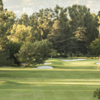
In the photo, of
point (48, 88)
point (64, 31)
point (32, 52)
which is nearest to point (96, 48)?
point (64, 31)

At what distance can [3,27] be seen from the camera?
19734 millimetres

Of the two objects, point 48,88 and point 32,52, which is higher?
point 32,52

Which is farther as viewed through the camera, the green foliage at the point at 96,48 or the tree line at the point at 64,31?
the tree line at the point at 64,31

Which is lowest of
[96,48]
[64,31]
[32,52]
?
[32,52]

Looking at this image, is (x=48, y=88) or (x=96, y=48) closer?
(x=48, y=88)

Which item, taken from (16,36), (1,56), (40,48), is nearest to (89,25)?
(16,36)

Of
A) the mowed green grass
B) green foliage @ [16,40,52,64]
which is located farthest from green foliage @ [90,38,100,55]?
the mowed green grass

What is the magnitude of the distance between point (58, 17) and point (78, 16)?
718 cm

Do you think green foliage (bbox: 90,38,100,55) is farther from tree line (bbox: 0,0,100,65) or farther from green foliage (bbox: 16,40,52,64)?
green foliage (bbox: 16,40,52,64)

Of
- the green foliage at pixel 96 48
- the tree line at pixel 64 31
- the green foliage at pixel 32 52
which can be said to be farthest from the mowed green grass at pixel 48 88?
the green foliage at pixel 96 48

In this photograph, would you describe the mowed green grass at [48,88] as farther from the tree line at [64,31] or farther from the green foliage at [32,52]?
the tree line at [64,31]

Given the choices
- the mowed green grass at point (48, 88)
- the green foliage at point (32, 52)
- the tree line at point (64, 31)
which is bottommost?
the mowed green grass at point (48, 88)

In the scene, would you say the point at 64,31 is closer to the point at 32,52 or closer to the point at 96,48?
the point at 96,48

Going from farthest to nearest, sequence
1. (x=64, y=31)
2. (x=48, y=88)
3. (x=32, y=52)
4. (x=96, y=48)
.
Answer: (x=64, y=31)
(x=96, y=48)
(x=32, y=52)
(x=48, y=88)
